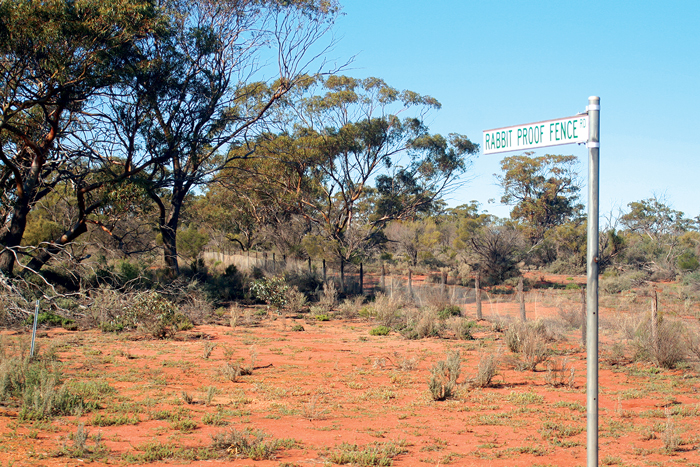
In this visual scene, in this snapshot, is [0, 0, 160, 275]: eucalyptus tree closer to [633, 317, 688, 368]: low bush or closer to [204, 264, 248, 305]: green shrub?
[204, 264, 248, 305]: green shrub

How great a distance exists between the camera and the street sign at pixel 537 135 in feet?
10.7

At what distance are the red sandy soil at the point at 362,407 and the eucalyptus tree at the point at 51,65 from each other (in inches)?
211

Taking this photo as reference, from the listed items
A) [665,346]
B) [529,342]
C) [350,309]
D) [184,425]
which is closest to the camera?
[184,425]

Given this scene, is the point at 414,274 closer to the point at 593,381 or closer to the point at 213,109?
the point at 213,109

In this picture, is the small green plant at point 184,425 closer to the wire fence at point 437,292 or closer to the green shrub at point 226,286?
the wire fence at point 437,292

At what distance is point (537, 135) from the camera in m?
3.46

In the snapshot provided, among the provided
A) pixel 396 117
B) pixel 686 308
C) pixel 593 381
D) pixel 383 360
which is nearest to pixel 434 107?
pixel 396 117

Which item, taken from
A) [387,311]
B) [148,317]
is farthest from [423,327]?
[148,317]

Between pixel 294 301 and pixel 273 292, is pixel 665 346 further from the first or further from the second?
pixel 294 301

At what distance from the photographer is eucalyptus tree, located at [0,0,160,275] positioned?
44.6ft

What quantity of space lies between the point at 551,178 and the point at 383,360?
143ft

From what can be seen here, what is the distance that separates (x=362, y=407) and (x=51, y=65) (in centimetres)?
1188

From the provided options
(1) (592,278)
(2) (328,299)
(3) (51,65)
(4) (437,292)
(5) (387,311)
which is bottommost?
(5) (387,311)

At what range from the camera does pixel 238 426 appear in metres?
7.02
